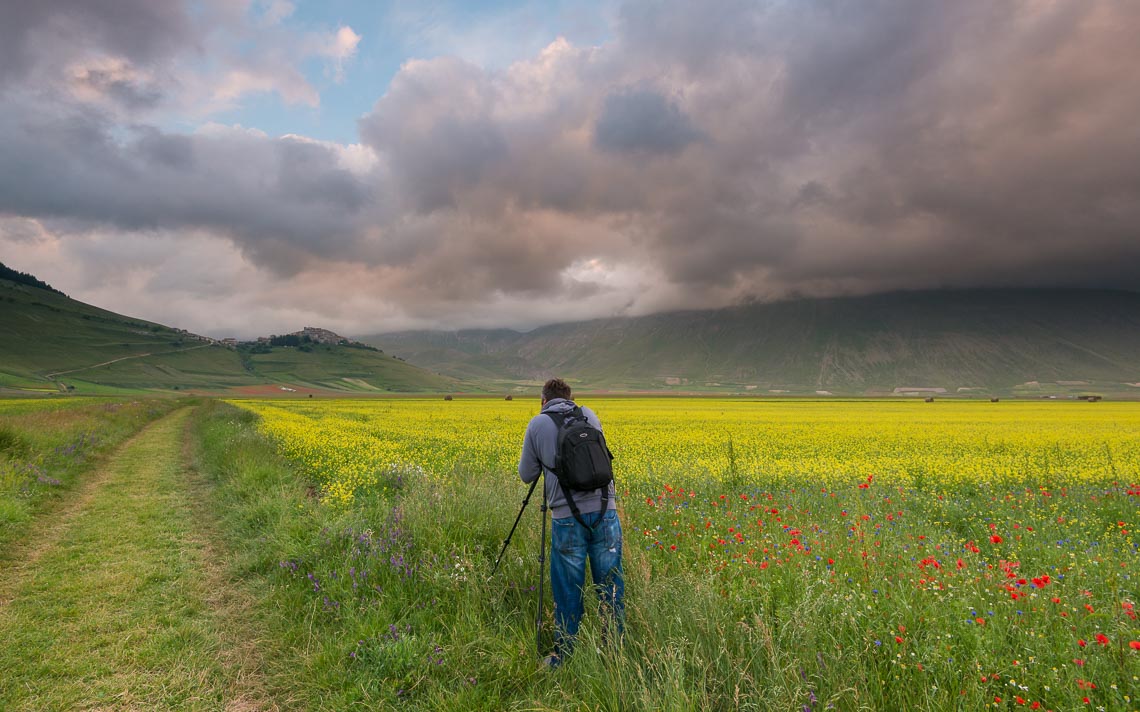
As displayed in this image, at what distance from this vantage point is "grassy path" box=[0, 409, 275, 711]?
4.97 meters

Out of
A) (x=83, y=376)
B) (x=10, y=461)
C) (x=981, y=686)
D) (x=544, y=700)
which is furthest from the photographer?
(x=83, y=376)

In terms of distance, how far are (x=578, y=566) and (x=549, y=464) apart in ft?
3.51

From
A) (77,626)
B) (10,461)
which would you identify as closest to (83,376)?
(10,461)

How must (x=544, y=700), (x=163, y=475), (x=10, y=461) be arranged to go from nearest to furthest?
1. (x=544, y=700)
2. (x=10, y=461)
3. (x=163, y=475)

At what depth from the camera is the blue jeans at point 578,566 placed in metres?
5.16

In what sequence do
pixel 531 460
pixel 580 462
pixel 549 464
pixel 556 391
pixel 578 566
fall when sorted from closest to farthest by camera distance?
pixel 580 462
pixel 578 566
pixel 549 464
pixel 531 460
pixel 556 391

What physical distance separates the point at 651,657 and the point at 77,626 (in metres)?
7.05

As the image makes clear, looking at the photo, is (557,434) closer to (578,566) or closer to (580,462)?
(580,462)

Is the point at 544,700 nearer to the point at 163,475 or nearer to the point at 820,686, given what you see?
the point at 820,686

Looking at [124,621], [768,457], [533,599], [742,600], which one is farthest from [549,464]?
[768,457]

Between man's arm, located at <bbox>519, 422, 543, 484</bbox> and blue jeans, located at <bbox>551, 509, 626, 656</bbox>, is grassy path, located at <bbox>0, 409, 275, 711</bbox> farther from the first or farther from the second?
man's arm, located at <bbox>519, 422, 543, 484</bbox>

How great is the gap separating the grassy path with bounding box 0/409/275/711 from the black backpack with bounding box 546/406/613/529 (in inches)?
139

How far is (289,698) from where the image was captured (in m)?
4.89

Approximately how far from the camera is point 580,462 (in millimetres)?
4996
